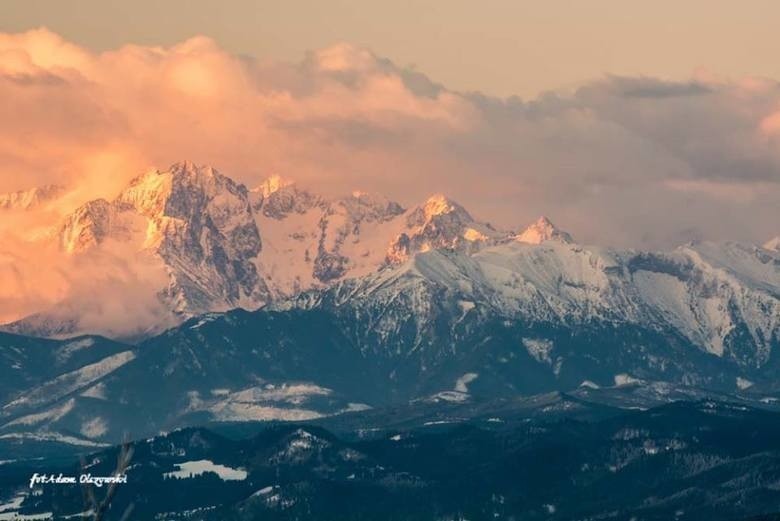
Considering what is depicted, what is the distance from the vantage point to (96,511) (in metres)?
99.2

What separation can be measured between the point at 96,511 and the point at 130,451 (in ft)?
21.3

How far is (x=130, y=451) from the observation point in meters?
105
